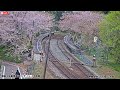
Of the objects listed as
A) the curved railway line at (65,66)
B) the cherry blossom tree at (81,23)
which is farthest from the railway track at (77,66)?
the cherry blossom tree at (81,23)

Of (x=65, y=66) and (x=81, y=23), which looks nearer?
(x=65, y=66)

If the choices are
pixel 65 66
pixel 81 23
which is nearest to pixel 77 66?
pixel 65 66

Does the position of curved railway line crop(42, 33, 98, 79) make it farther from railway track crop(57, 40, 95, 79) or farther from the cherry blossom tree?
the cherry blossom tree

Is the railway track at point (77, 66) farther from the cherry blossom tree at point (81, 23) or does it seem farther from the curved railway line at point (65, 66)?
the cherry blossom tree at point (81, 23)

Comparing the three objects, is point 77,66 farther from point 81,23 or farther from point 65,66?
point 81,23

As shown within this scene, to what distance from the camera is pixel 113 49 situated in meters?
4.82

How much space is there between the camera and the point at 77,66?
5043 mm

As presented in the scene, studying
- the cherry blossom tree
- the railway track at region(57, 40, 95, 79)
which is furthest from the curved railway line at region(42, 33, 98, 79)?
the cherry blossom tree

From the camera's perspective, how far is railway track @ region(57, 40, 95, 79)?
451 cm

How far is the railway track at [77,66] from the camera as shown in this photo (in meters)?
4.51

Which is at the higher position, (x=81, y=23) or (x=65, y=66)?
(x=81, y=23)

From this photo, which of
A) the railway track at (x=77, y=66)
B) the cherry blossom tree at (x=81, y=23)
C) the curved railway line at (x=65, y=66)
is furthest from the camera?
the cherry blossom tree at (x=81, y=23)

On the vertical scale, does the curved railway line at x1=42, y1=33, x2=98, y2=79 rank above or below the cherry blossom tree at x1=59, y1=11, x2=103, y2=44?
below
